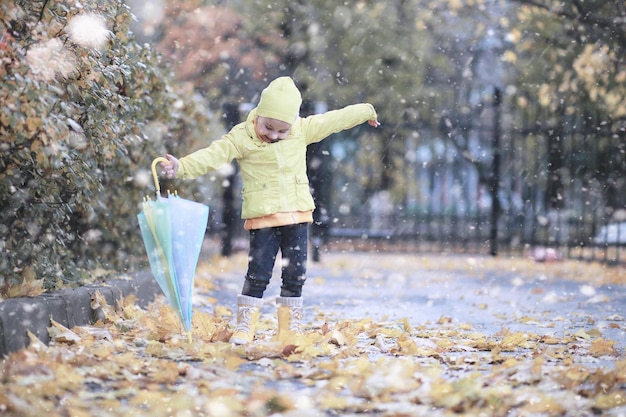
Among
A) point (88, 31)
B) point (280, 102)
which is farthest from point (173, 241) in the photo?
point (88, 31)

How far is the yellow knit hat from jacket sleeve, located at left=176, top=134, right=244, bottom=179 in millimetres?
262

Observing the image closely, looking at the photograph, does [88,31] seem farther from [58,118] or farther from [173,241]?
[173,241]

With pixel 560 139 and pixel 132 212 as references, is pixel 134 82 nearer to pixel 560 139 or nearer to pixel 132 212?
pixel 132 212

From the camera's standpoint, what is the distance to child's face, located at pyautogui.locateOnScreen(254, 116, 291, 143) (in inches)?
202

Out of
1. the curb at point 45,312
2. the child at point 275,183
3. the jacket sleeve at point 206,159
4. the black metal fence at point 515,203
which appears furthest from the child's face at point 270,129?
the black metal fence at point 515,203

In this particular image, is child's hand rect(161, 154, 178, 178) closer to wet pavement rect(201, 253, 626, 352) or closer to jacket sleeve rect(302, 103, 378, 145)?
jacket sleeve rect(302, 103, 378, 145)

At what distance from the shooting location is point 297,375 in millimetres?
4129

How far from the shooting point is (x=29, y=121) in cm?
427

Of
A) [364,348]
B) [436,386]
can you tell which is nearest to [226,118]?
[364,348]

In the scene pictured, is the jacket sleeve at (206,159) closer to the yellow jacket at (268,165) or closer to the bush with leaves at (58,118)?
the yellow jacket at (268,165)

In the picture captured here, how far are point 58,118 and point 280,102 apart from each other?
1.17m

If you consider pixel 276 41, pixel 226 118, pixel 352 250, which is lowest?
pixel 352 250

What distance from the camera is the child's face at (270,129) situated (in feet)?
16.9

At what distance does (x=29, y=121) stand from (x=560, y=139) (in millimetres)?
10183
